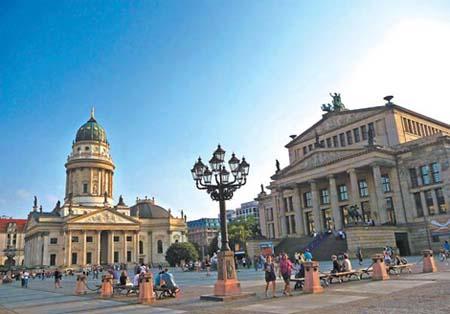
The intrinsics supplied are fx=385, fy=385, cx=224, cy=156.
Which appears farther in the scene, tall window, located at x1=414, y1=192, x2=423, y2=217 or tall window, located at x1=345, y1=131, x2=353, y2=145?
tall window, located at x1=345, y1=131, x2=353, y2=145

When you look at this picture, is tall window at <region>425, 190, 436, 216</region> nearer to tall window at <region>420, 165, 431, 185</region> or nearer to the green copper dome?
tall window at <region>420, 165, 431, 185</region>

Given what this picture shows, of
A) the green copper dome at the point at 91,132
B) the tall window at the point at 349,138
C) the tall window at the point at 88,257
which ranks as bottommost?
the tall window at the point at 88,257

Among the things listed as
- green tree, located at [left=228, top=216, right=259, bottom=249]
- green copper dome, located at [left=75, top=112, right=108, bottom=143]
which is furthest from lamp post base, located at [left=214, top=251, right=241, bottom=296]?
green copper dome, located at [left=75, top=112, right=108, bottom=143]

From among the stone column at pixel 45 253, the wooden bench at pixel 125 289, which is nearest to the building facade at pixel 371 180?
the wooden bench at pixel 125 289

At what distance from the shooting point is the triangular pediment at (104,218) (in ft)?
308

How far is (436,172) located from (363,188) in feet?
31.6

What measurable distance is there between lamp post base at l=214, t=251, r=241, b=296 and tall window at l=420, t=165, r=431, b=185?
129 feet

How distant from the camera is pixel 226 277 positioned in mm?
16484

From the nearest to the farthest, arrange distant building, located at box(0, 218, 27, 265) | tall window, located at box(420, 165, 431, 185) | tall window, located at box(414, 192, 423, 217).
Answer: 1. tall window, located at box(420, 165, 431, 185)
2. tall window, located at box(414, 192, 423, 217)
3. distant building, located at box(0, 218, 27, 265)

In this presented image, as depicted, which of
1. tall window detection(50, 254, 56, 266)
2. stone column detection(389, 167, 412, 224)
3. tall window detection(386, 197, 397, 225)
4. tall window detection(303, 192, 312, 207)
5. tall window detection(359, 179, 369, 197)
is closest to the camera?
stone column detection(389, 167, 412, 224)

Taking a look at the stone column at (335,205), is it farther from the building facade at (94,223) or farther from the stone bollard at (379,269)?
the building facade at (94,223)

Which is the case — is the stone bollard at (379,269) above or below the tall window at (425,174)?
below

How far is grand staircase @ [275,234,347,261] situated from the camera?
1698 inches

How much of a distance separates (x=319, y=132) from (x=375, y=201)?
60.4ft
